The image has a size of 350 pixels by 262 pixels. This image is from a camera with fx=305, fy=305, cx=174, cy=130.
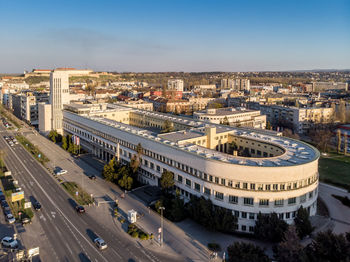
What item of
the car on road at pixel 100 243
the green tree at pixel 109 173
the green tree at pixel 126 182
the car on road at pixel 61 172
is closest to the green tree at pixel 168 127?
the green tree at pixel 109 173

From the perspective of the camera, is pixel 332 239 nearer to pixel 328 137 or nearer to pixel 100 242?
pixel 100 242

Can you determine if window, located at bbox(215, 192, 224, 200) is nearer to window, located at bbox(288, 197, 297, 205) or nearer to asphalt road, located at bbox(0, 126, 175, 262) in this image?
window, located at bbox(288, 197, 297, 205)

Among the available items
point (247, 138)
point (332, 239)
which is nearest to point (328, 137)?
point (247, 138)

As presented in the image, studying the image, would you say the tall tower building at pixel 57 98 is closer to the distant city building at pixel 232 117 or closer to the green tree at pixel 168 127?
the distant city building at pixel 232 117

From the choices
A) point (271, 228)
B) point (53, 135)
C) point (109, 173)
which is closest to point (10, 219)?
point (109, 173)

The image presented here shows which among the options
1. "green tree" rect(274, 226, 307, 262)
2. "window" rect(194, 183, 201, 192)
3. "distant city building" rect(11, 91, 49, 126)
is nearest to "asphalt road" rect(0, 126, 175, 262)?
"window" rect(194, 183, 201, 192)

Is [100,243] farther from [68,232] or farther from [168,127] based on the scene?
[168,127]

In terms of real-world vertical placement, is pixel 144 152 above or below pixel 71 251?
above
